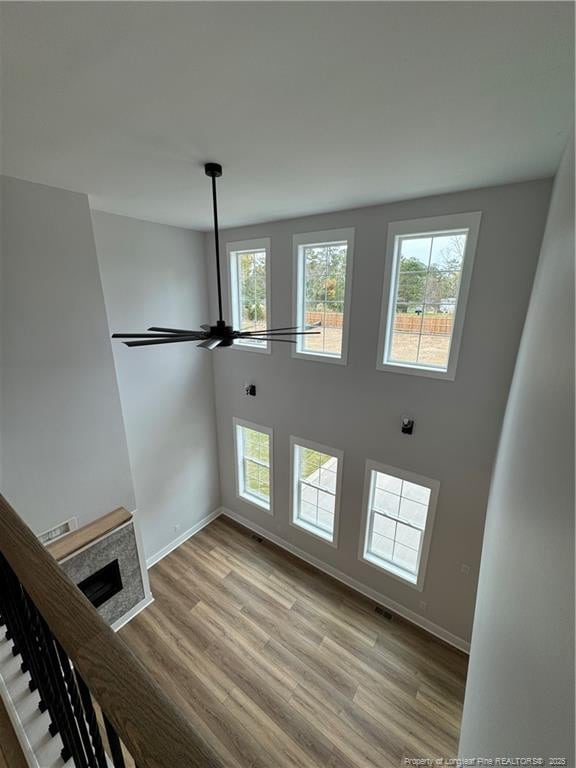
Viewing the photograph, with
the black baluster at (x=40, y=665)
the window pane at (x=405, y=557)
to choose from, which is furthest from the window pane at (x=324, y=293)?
the black baluster at (x=40, y=665)

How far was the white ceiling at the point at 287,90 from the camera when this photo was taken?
1129 mm

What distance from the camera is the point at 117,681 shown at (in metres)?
0.67

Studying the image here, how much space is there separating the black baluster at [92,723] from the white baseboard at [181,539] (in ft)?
15.0

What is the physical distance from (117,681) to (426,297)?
372 centimetres

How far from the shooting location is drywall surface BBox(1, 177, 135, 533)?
2.81 m

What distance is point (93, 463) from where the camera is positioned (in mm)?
3572

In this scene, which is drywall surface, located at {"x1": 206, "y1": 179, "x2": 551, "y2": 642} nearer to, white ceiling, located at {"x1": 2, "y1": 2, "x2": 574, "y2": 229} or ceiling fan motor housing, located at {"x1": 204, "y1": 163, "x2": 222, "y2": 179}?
white ceiling, located at {"x1": 2, "y1": 2, "x2": 574, "y2": 229}

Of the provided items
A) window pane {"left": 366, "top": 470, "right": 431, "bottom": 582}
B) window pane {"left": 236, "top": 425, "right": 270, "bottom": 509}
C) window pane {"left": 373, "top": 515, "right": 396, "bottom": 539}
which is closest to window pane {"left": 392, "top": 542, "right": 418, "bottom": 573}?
window pane {"left": 366, "top": 470, "right": 431, "bottom": 582}

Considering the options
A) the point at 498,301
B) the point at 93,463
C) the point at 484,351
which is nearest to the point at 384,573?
the point at 484,351

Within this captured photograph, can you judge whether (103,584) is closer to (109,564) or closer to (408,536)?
(109,564)

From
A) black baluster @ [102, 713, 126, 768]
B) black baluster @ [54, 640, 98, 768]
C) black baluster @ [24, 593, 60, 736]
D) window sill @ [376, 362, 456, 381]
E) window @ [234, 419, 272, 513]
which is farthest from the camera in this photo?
window @ [234, 419, 272, 513]

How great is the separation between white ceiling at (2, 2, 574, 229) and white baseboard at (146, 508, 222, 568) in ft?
17.2

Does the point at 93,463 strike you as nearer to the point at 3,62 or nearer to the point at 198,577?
the point at 198,577

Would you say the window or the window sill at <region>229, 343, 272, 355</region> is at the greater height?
the window sill at <region>229, 343, 272, 355</region>
